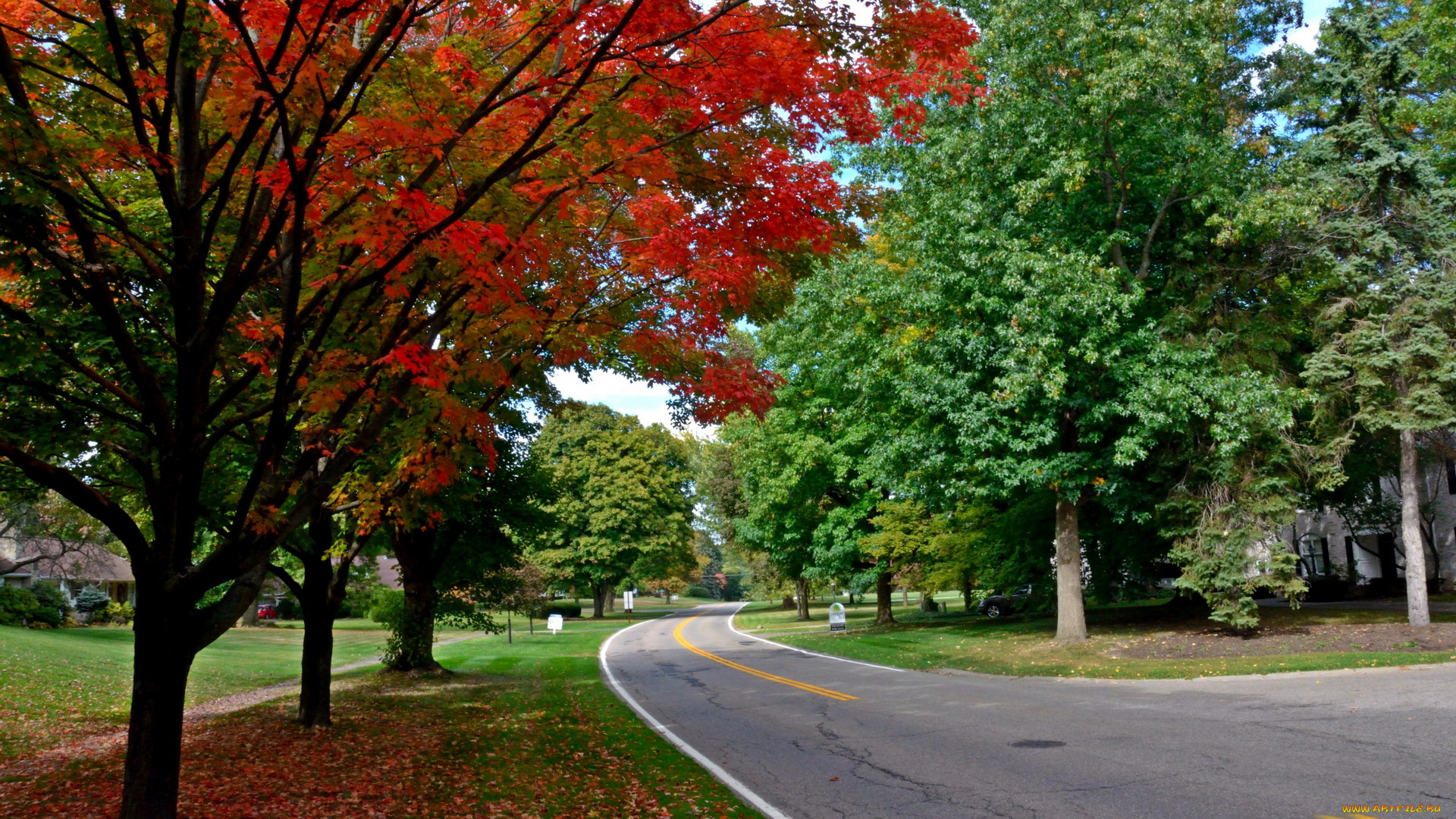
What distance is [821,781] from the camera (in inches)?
350

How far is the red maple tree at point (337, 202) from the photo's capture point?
5.81m

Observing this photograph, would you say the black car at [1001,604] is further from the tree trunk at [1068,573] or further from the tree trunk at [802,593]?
the tree trunk at [1068,573]

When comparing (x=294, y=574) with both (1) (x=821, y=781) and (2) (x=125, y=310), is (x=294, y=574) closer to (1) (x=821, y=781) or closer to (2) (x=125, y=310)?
(2) (x=125, y=310)

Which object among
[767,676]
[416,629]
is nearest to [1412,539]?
[767,676]

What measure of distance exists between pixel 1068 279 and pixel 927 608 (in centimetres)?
3024

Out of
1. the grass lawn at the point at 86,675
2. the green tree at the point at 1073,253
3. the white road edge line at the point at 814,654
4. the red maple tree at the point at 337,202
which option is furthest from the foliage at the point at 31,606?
the green tree at the point at 1073,253

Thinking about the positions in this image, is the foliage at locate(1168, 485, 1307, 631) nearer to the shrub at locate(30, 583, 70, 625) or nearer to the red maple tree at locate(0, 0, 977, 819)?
the red maple tree at locate(0, 0, 977, 819)

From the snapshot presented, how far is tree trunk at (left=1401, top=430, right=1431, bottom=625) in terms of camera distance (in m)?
18.1

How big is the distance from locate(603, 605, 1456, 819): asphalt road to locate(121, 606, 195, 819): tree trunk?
15.7 ft

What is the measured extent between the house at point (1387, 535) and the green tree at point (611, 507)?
37.2 meters

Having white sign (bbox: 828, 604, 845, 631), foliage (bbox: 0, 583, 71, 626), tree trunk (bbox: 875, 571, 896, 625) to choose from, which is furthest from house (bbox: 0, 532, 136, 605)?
tree trunk (bbox: 875, 571, 896, 625)

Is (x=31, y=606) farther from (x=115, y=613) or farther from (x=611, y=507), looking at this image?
(x=611, y=507)

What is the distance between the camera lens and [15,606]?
30781mm

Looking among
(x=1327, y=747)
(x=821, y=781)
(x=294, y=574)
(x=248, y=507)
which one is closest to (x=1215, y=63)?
(x=1327, y=747)
